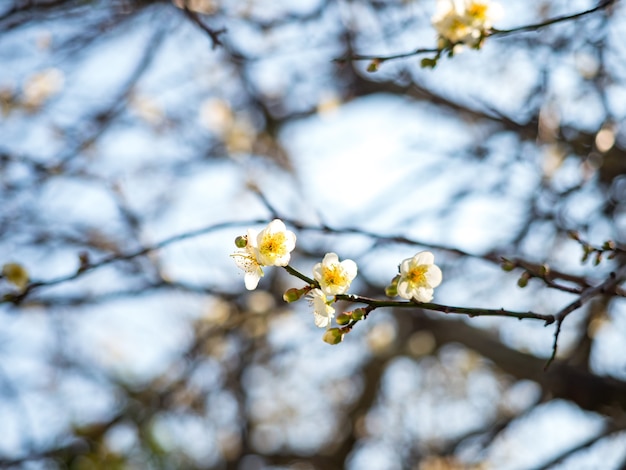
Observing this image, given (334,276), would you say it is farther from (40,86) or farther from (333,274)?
(40,86)

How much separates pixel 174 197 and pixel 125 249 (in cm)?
86

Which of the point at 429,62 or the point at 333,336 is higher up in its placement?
the point at 429,62

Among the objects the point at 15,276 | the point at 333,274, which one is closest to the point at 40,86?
the point at 15,276

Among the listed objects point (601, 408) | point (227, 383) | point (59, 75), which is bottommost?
point (227, 383)

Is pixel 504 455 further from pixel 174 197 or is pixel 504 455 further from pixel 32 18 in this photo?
pixel 32 18

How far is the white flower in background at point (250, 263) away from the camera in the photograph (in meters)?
1.72

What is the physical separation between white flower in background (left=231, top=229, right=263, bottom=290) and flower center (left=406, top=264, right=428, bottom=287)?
0.39m

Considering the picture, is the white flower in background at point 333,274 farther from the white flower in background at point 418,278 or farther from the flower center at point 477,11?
the flower center at point 477,11

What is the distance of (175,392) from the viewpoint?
13.1ft

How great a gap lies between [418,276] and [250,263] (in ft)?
1.48

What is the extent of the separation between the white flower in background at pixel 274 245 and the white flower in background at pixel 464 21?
78cm

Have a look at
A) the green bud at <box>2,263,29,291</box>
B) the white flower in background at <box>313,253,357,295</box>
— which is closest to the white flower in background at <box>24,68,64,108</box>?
the green bud at <box>2,263,29,291</box>

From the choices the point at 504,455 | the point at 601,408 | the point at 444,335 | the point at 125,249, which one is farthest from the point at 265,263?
the point at 504,455

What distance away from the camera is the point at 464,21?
2.02 metres
